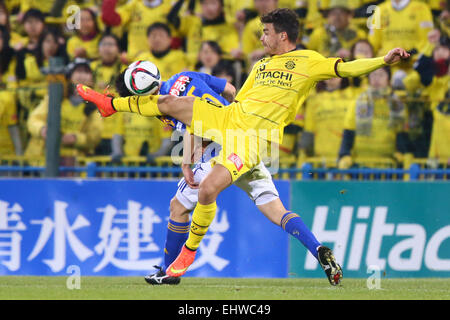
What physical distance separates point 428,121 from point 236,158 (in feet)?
13.2

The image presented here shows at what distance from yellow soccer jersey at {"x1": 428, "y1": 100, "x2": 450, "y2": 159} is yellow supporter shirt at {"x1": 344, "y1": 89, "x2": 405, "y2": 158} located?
415 mm

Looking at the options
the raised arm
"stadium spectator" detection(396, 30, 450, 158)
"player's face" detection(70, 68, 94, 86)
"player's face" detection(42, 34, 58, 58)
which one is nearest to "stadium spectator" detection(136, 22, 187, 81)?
"player's face" detection(70, 68, 94, 86)

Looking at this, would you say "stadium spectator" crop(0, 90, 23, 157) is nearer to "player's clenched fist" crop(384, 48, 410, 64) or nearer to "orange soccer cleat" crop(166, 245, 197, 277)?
"orange soccer cleat" crop(166, 245, 197, 277)

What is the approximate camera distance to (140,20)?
12398 millimetres

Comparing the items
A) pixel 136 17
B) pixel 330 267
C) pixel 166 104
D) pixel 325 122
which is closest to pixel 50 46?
pixel 136 17

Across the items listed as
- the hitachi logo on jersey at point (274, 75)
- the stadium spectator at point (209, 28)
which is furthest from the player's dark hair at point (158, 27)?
the hitachi logo on jersey at point (274, 75)

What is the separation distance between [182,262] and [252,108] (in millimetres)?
1451

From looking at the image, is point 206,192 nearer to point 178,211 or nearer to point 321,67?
point 178,211

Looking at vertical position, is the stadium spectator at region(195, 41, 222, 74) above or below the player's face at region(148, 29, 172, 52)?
below

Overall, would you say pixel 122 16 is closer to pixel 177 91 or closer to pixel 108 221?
pixel 108 221

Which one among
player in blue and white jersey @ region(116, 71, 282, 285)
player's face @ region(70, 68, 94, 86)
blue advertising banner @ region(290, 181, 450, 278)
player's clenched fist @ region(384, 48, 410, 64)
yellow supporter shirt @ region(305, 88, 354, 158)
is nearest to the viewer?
player's clenched fist @ region(384, 48, 410, 64)

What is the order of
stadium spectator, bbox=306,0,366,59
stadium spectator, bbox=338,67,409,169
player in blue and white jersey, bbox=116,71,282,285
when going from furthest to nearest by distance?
stadium spectator, bbox=306,0,366,59, stadium spectator, bbox=338,67,409,169, player in blue and white jersey, bbox=116,71,282,285

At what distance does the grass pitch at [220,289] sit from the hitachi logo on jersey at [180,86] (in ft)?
5.61

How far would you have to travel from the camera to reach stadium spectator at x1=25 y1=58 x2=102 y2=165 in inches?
428
